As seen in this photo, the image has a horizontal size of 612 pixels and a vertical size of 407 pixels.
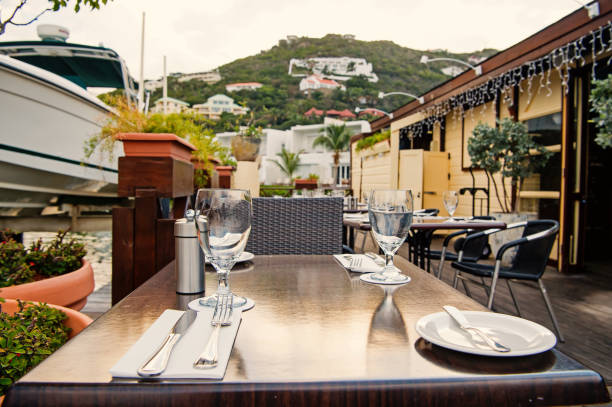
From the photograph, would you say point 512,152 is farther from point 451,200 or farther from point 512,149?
point 451,200

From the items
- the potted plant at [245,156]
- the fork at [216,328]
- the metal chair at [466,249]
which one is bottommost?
the metal chair at [466,249]

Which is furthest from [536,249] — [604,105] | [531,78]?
[531,78]

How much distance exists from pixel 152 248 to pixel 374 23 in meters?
39.0

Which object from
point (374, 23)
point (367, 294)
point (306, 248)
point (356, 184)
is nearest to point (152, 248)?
point (306, 248)

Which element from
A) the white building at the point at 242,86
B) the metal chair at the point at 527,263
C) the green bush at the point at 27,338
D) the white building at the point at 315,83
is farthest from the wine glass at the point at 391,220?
the white building at the point at 315,83

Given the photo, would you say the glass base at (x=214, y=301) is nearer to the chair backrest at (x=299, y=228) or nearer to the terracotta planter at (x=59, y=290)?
the chair backrest at (x=299, y=228)

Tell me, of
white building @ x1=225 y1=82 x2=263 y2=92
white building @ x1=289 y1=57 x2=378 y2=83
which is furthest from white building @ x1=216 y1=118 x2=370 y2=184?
white building @ x1=289 y1=57 x2=378 y2=83

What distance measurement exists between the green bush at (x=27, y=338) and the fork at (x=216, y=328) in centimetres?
Result: 62

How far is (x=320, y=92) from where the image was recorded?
32.2 m

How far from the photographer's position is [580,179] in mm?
5098

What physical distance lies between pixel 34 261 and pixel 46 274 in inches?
3.5

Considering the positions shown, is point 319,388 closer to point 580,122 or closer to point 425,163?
point 580,122

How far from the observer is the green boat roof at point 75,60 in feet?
23.0

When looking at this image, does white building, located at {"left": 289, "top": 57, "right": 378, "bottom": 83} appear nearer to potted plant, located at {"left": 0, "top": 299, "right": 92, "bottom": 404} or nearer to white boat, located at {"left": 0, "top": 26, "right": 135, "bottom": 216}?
white boat, located at {"left": 0, "top": 26, "right": 135, "bottom": 216}
